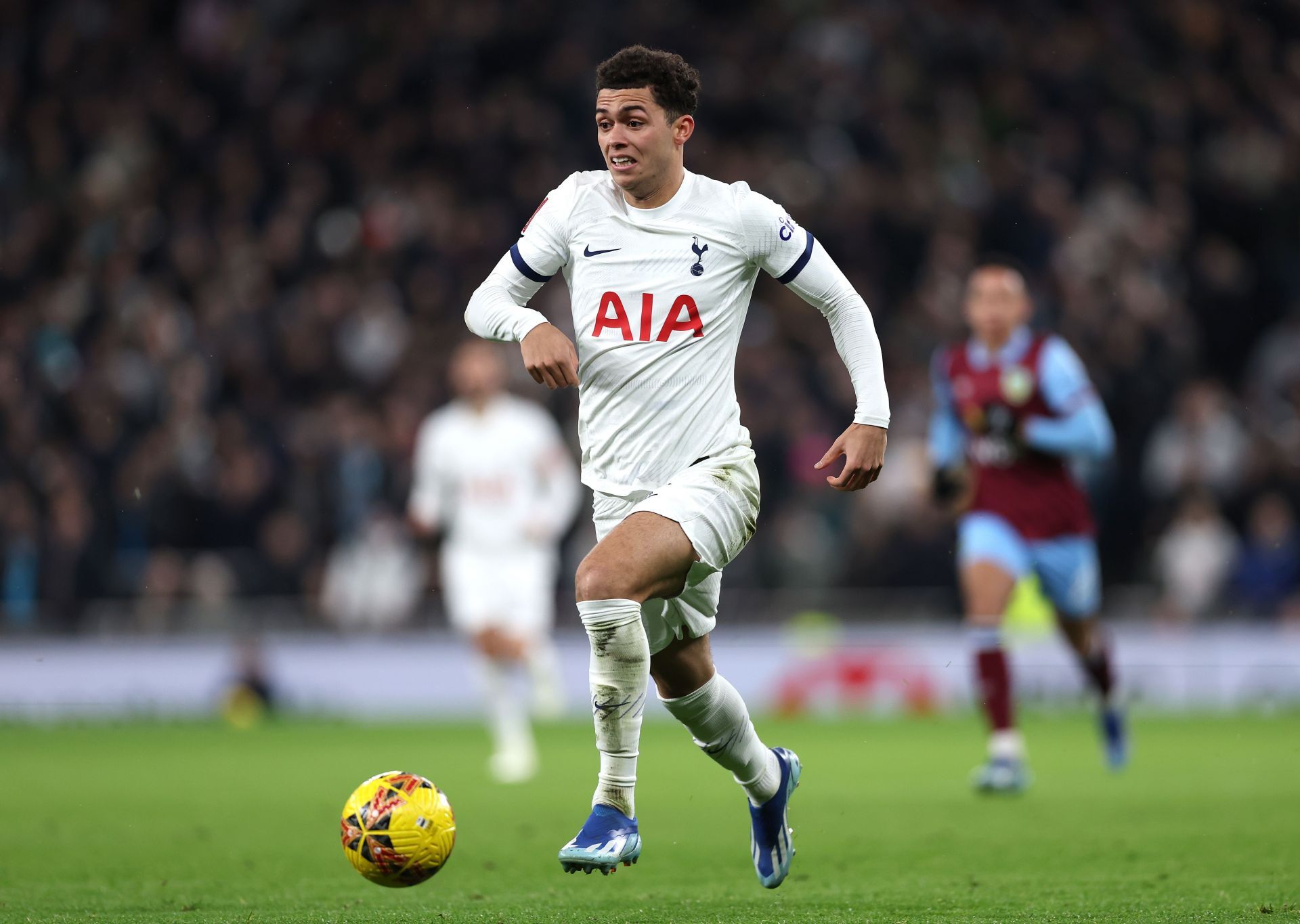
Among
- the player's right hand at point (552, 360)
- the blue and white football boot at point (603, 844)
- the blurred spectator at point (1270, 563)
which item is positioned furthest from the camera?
the blurred spectator at point (1270, 563)

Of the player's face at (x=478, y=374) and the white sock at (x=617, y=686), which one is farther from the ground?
the player's face at (x=478, y=374)

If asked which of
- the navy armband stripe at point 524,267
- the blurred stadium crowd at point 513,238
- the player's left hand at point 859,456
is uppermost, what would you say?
the blurred stadium crowd at point 513,238

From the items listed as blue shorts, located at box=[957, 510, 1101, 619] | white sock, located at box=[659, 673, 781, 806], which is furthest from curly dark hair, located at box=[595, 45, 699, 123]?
blue shorts, located at box=[957, 510, 1101, 619]

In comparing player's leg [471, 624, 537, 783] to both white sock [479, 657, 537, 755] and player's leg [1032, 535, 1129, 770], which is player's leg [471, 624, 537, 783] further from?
player's leg [1032, 535, 1129, 770]

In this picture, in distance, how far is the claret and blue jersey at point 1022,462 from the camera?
387 inches

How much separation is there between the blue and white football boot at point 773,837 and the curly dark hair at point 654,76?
2209 millimetres

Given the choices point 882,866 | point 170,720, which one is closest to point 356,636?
point 170,720

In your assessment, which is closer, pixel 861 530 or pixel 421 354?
pixel 861 530

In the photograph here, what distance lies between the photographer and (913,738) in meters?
13.7

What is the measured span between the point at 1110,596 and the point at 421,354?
22.3 ft

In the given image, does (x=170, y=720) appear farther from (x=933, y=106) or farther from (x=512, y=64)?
(x=933, y=106)

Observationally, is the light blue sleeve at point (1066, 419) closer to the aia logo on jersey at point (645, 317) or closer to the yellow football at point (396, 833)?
the aia logo on jersey at point (645, 317)

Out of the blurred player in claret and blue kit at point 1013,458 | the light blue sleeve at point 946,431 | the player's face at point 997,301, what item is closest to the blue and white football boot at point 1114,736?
the blurred player in claret and blue kit at point 1013,458

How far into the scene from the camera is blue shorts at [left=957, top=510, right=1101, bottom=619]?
982 cm
